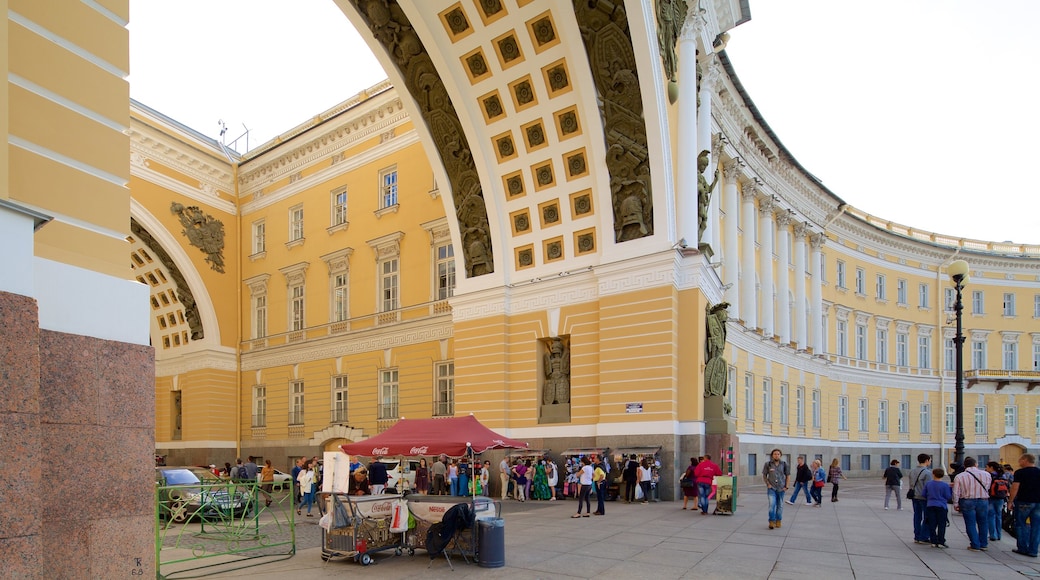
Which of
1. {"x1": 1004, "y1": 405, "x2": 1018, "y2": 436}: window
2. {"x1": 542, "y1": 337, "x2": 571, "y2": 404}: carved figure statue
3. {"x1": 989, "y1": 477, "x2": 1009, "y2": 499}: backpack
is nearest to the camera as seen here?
{"x1": 989, "y1": 477, "x2": 1009, "y2": 499}: backpack

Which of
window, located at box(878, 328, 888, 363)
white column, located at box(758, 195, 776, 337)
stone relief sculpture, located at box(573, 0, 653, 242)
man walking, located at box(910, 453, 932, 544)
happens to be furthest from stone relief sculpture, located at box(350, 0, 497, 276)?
window, located at box(878, 328, 888, 363)

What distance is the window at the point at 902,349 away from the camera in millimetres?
49344

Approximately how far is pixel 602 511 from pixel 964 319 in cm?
4540

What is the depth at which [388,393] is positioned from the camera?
32.2 metres

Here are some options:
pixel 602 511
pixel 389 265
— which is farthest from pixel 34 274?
pixel 389 265

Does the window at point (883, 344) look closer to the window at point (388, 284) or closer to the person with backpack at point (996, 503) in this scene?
the window at point (388, 284)

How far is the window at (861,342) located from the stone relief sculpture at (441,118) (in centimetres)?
3201

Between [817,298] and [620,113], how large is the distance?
84.4 feet

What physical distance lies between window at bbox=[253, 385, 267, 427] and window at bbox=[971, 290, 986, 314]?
158 ft

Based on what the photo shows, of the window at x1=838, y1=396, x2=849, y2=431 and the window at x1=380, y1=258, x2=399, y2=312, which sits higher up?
the window at x1=380, y1=258, x2=399, y2=312

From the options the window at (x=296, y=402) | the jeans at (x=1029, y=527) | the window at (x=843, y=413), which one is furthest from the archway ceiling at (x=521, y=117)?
the window at (x=843, y=413)

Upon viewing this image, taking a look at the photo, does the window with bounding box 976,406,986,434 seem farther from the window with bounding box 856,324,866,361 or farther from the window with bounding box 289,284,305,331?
the window with bounding box 289,284,305,331

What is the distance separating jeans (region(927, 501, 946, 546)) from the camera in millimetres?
12859

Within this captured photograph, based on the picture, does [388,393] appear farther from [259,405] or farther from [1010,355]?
[1010,355]
